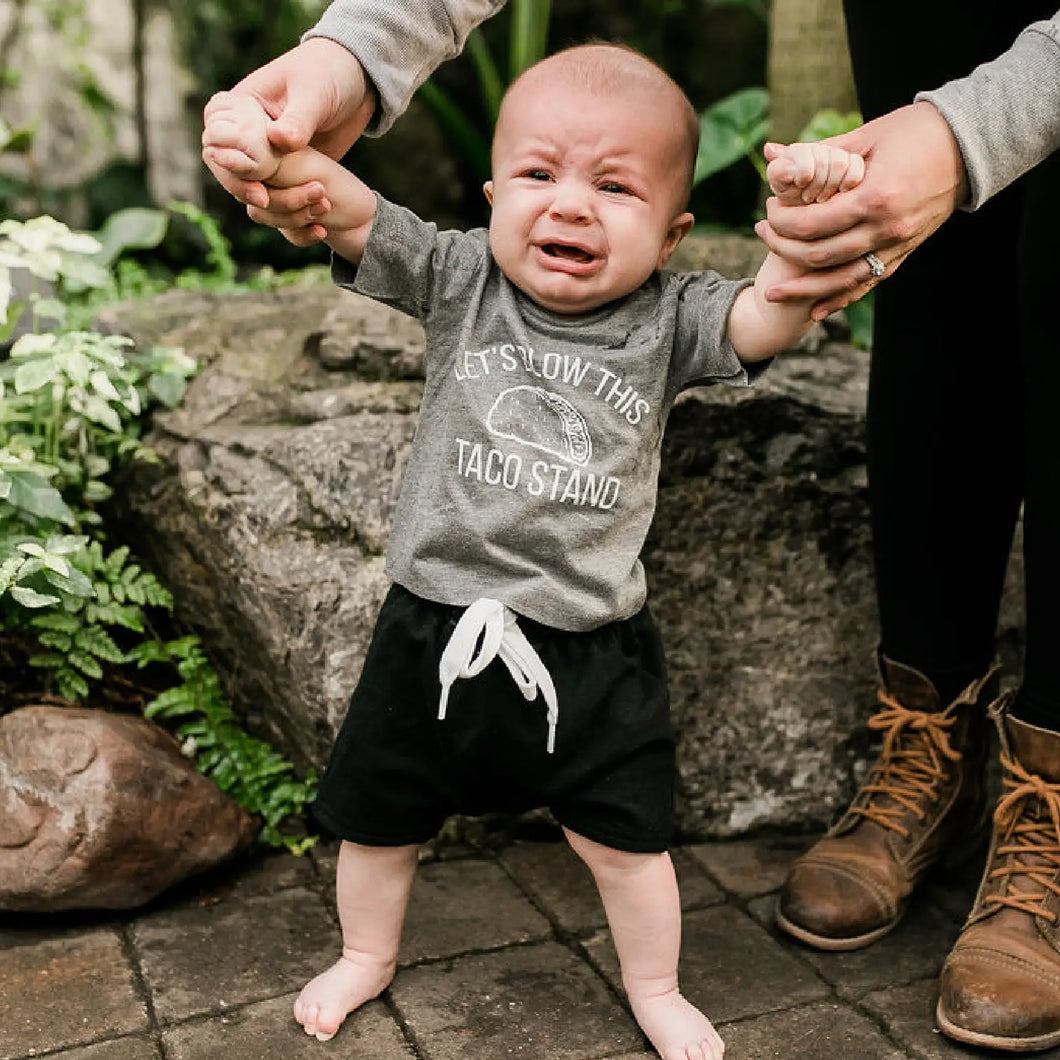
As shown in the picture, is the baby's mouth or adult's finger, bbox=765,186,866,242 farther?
the baby's mouth

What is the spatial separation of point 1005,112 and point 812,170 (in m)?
0.25

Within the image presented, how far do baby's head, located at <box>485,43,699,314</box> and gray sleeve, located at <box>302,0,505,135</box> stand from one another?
122mm

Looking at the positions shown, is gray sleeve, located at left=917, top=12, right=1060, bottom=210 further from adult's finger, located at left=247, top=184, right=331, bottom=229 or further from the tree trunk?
the tree trunk

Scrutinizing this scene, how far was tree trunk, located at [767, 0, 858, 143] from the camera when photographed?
12.0ft

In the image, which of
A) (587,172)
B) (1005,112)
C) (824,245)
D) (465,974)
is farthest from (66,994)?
(1005,112)

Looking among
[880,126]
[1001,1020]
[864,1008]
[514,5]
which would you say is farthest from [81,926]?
[514,5]

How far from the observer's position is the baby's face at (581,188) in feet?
5.65

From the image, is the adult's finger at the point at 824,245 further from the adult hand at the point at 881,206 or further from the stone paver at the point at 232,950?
the stone paver at the point at 232,950

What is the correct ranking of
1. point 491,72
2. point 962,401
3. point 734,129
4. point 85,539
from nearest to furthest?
point 962,401 < point 85,539 < point 734,129 < point 491,72

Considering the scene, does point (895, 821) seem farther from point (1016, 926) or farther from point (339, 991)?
point (339, 991)

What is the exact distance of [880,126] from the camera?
59.3 inches

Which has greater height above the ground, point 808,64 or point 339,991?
point 808,64

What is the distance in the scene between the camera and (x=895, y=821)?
2184mm

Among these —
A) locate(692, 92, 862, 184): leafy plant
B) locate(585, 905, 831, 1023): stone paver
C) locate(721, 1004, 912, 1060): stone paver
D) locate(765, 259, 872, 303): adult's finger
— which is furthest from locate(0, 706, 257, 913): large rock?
locate(692, 92, 862, 184): leafy plant
